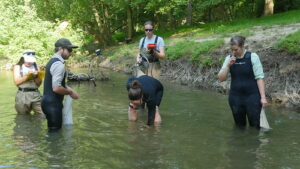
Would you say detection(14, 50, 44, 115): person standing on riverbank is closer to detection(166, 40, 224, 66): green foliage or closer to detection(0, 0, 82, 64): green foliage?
detection(166, 40, 224, 66): green foliage

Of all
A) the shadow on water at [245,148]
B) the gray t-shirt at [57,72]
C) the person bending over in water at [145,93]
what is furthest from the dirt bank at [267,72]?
the gray t-shirt at [57,72]

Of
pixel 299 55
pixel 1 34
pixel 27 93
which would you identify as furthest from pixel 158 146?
pixel 1 34

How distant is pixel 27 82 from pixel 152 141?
3.35m

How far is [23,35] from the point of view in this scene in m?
21.7

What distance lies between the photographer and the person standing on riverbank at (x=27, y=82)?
806 cm

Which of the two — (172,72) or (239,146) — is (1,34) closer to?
(172,72)

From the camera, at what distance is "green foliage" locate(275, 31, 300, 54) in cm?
1095

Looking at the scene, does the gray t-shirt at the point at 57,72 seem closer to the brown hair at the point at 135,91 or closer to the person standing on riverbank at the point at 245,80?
the brown hair at the point at 135,91

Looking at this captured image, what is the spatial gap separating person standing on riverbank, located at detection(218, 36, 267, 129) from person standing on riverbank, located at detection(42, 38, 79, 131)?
2758 millimetres

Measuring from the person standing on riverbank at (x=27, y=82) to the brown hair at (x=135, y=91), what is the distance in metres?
2.68

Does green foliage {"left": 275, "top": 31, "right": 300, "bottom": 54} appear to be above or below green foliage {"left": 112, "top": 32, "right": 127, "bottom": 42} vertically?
below

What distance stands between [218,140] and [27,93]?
4.31m

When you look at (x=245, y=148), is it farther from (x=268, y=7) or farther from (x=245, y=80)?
(x=268, y=7)

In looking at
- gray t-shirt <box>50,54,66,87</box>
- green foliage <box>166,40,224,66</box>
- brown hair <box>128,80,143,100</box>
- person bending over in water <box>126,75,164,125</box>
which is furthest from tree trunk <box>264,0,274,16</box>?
gray t-shirt <box>50,54,66,87</box>
